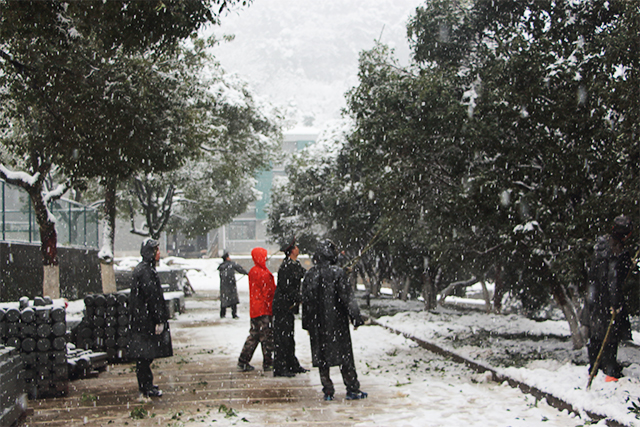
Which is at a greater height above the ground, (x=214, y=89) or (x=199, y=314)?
(x=214, y=89)

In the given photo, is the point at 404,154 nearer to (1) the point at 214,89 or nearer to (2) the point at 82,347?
(2) the point at 82,347

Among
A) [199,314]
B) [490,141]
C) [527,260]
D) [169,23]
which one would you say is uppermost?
[169,23]

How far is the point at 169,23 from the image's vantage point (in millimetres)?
9352

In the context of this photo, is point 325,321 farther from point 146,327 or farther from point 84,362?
point 84,362

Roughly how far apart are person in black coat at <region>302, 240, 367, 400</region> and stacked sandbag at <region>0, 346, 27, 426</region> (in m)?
3.01

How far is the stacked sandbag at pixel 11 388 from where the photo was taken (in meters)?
5.93

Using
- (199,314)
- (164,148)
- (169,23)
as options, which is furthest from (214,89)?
(169,23)

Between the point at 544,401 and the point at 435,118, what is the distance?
6122 millimetres

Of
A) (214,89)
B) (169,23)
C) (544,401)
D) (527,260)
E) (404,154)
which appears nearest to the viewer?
(544,401)

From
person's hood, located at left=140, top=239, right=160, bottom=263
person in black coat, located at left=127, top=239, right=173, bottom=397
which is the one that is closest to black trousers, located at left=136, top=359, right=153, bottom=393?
person in black coat, located at left=127, top=239, right=173, bottom=397

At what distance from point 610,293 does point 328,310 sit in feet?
9.85

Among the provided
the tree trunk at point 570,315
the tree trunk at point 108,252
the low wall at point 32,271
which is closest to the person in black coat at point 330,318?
the tree trunk at point 570,315

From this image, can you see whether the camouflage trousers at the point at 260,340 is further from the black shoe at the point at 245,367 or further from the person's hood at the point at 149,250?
the person's hood at the point at 149,250

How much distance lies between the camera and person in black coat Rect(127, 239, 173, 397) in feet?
24.8
